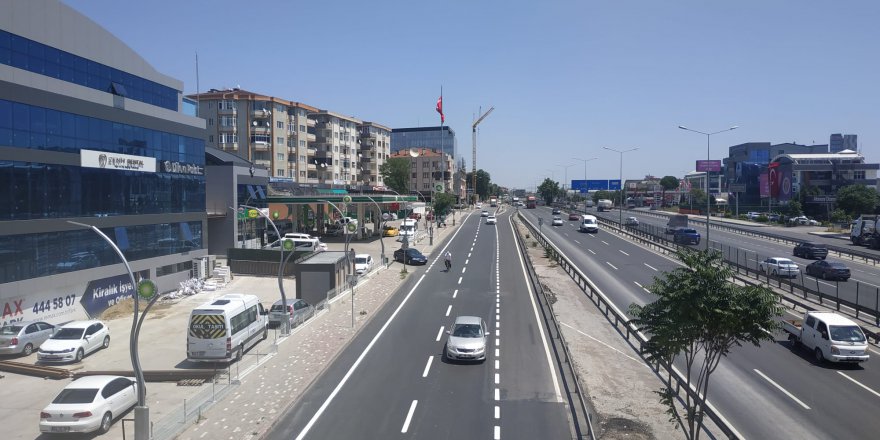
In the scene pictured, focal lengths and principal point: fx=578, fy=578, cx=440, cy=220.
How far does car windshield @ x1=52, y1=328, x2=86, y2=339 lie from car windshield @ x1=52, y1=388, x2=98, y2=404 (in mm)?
10215

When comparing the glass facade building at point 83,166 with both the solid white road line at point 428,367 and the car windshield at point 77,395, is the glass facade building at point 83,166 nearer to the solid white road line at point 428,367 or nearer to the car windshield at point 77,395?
the car windshield at point 77,395

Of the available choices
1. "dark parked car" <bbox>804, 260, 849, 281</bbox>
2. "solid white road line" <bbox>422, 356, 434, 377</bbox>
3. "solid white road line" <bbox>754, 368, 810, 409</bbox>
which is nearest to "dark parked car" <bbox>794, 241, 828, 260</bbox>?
"dark parked car" <bbox>804, 260, 849, 281</bbox>

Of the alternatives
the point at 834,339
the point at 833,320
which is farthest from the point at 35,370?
the point at 833,320

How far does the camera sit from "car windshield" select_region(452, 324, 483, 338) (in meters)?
23.0

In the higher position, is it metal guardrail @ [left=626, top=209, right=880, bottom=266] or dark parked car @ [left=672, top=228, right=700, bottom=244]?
dark parked car @ [left=672, top=228, right=700, bottom=244]

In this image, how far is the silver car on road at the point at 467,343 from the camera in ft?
72.2

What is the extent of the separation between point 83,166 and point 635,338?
32.5 m

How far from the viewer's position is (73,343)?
2467cm

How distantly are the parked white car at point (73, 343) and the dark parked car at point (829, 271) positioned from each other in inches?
1727

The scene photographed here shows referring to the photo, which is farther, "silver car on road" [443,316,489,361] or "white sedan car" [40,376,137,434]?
"silver car on road" [443,316,489,361]

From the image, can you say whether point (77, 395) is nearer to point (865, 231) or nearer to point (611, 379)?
point (611, 379)

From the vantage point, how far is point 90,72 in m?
Result: 35.9

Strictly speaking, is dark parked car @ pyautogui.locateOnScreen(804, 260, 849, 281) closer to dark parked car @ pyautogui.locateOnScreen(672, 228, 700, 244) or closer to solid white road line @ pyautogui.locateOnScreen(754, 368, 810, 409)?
dark parked car @ pyautogui.locateOnScreen(672, 228, 700, 244)

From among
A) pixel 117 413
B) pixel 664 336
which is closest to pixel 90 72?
pixel 117 413
